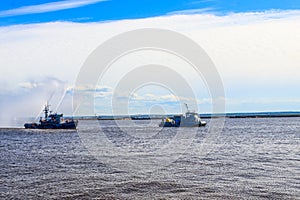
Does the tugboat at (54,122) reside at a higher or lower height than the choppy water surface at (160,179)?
higher

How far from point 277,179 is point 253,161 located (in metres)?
13.1

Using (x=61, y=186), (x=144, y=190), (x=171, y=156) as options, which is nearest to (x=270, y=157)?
(x=171, y=156)

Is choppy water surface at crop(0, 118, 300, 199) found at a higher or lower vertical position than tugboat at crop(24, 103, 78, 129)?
lower

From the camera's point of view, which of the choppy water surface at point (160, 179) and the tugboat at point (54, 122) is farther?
the tugboat at point (54, 122)

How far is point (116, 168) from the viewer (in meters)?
43.5

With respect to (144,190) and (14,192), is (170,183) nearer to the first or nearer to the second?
(144,190)

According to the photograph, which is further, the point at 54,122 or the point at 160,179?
the point at 54,122

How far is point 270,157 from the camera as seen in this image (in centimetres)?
5334

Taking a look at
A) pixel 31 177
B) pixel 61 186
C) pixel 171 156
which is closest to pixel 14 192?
pixel 61 186

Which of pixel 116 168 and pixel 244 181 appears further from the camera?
pixel 116 168

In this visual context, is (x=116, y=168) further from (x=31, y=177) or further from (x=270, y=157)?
(x=270, y=157)

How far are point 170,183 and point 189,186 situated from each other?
198 cm

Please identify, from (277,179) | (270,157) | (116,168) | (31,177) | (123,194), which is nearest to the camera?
(123,194)

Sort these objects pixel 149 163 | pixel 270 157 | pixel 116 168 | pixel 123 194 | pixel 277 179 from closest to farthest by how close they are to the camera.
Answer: pixel 123 194 → pixel 277 179 → pixel 116 168 → pixel 149 163 → pixel 270 157
